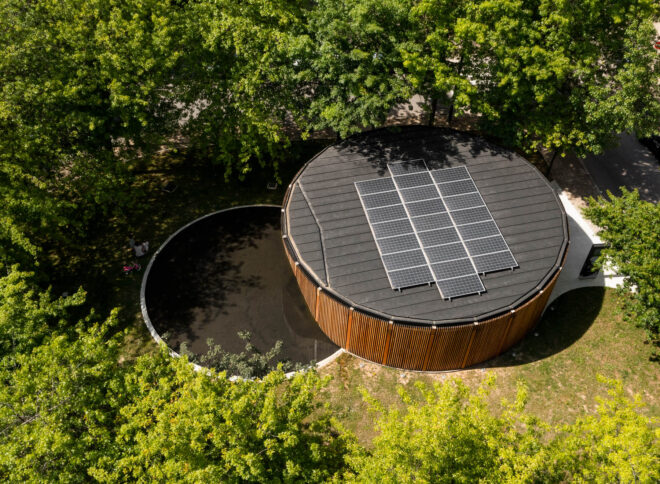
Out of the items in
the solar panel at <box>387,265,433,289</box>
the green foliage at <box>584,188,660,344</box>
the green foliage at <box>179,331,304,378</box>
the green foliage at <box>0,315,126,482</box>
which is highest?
the green foliage at <box>584,188,660,344</box>

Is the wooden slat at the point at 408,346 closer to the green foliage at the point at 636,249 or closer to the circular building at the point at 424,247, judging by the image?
the circular building at the point at 424,247

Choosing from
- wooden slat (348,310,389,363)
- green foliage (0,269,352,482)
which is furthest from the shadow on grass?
green foliage (0,269,352,482)

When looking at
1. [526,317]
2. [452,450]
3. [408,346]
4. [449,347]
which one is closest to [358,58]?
[408,346]

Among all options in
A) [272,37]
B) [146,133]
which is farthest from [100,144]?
[272,37]

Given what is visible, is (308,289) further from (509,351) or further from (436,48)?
(436,48)

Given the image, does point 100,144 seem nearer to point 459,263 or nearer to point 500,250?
point 459,263

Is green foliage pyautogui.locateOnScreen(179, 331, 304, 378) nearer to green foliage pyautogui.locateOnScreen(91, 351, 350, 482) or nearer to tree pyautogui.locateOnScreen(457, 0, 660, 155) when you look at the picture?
green foliage pyautogui.locateOnScreen(91, 351, 350, 482)

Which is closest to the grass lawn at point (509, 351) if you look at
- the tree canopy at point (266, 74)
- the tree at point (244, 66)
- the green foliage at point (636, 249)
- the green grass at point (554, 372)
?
the green grass at point (554, 372)
